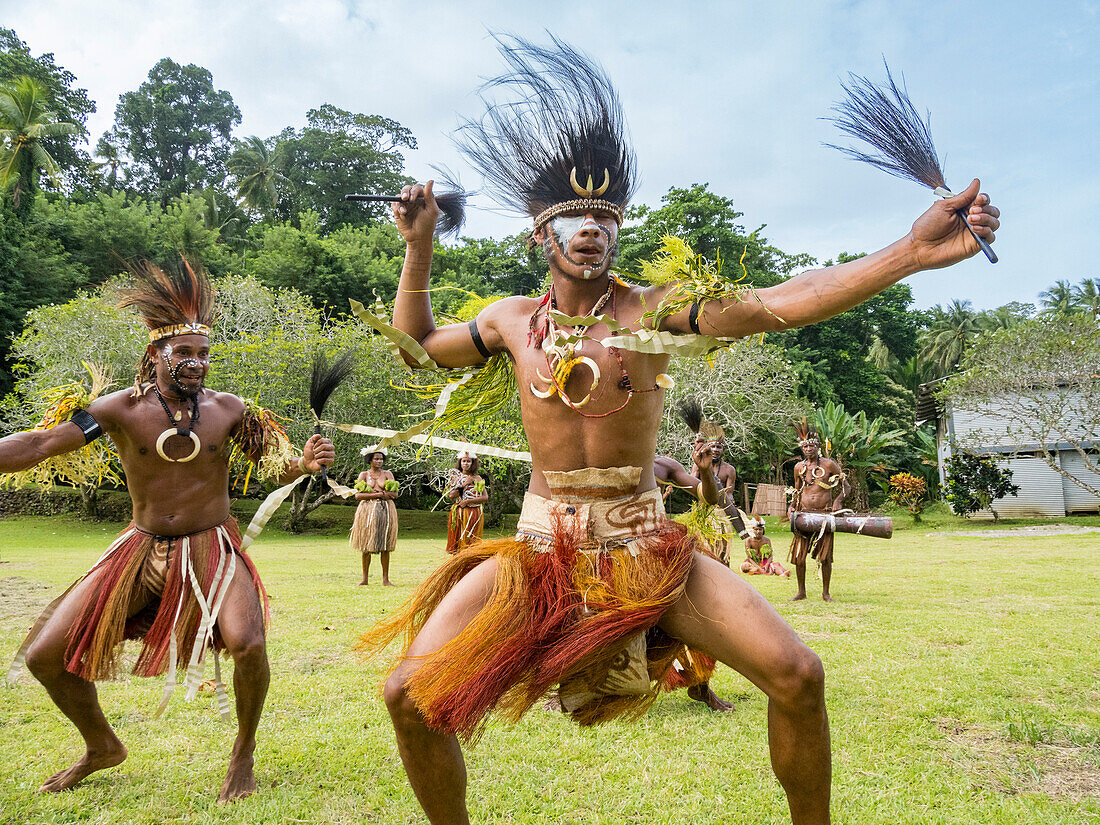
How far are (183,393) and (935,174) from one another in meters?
3.58

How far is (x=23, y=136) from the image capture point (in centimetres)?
2628

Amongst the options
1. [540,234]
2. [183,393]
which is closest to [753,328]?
[540,234]

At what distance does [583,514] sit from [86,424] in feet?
8.79

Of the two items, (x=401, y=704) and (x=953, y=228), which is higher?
(x=953, y=228)

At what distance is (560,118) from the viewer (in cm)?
297

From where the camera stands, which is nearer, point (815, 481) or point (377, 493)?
point (377, 493)

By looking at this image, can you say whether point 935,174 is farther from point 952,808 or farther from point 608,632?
point 952,808

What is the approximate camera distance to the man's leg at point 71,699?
3432 mm

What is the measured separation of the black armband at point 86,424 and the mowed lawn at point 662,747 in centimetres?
157

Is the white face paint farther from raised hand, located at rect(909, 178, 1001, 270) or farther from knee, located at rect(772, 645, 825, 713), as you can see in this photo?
knee, located at rect(772, 645, 825, 713)

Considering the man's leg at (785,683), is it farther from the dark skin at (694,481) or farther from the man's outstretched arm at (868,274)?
the dark skin at (694,481)

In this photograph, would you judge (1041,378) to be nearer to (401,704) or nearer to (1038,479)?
(1038,479)

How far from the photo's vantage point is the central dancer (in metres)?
2.21

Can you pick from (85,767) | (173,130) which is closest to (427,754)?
(85,767)
